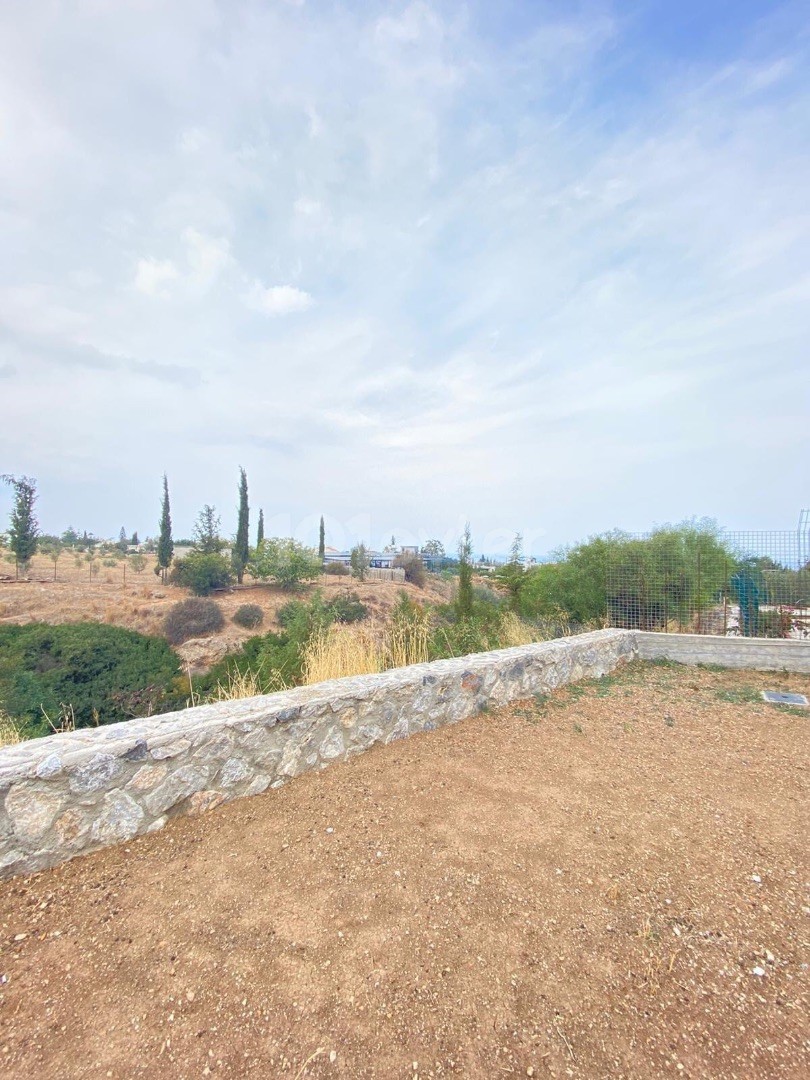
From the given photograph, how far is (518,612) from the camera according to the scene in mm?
10000

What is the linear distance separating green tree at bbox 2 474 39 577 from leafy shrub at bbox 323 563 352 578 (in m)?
14.0

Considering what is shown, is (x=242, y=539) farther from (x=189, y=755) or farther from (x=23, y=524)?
(x=189, y=755)

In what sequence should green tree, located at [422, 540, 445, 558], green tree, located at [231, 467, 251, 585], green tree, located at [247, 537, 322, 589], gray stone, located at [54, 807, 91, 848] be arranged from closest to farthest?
gray stone, located at [54, 807, 91, 848], green tree, located at [247, 537, 322, 589], green tree, located at [231, 467, 251, 585], green tree, located at [422, 540, 445, 558]

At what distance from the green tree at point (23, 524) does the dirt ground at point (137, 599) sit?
1.06 meters

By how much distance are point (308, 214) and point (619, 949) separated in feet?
32.6

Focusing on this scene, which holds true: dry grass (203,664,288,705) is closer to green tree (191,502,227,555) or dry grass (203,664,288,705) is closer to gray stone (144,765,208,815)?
gray stone (144,765,208,815)

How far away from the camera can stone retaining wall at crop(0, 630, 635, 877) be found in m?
2.06

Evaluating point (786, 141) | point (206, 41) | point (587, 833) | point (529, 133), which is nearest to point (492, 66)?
point (529, 133)

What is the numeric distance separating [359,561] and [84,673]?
656 inches

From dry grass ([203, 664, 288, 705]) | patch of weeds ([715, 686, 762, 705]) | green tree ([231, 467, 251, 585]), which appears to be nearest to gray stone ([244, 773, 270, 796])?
dry grass ([203, 664, 288, 705])

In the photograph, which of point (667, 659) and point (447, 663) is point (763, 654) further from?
point (447, 663)

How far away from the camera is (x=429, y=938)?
69.6 inches

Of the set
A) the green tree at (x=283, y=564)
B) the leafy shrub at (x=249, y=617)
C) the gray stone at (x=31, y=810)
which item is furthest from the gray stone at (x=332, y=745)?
the green tree at (x=283, y=564)

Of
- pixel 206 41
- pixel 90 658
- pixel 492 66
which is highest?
pixel 492 66
